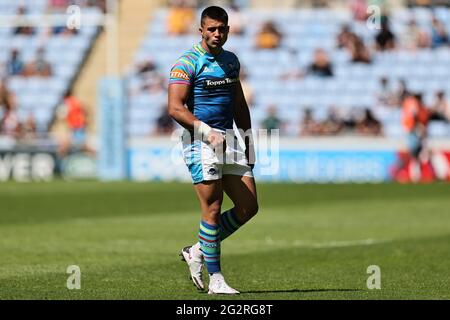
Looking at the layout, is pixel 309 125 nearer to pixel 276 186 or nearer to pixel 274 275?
pixel 276 186

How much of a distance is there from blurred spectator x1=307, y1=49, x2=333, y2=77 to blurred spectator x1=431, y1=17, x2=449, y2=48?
10.7 ft

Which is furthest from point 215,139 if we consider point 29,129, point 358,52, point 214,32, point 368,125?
point 358,52

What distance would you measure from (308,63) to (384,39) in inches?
90.6

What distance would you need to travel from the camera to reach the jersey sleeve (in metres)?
9.37

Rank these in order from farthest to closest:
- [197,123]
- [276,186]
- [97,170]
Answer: [97,170] → [276,186] → [197,123]

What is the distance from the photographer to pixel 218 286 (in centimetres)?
934

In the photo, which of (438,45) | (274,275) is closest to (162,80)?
(438,45)

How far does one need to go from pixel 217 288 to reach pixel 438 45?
1025 inches

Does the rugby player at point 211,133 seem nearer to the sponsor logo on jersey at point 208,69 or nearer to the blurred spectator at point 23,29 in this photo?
the sponsor logo on jersey at point 208,69

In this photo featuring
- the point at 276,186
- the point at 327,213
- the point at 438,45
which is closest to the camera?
the point at 327,213

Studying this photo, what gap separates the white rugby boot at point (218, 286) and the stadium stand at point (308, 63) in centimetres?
2249

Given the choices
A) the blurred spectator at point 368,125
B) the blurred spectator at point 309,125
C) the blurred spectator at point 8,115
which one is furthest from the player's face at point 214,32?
the blurred spectator at point 8,115

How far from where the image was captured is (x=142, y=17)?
119 ft

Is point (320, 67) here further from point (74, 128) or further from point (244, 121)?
point (244, 121)
